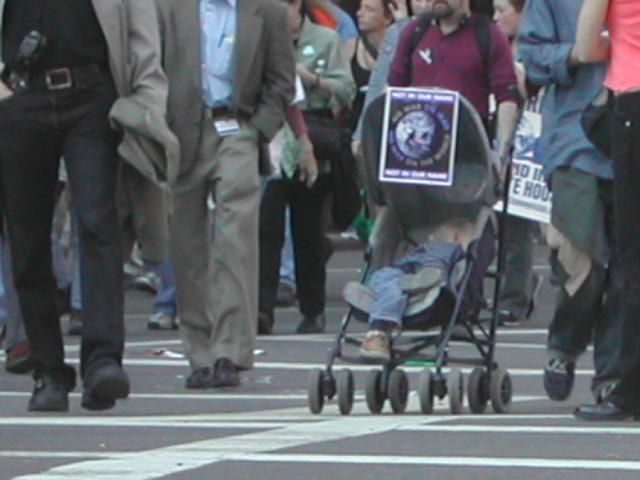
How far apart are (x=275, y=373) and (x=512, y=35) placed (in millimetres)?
4574

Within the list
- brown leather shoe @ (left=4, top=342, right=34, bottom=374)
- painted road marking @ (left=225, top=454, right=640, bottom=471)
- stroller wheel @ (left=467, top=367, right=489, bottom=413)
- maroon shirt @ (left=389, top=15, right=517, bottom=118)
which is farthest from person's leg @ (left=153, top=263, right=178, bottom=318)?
painted road marking @ (left=225, top=454, right=640, bottom=471)

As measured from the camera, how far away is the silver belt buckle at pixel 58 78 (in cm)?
1000

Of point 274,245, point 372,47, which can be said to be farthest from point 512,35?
point 274,245

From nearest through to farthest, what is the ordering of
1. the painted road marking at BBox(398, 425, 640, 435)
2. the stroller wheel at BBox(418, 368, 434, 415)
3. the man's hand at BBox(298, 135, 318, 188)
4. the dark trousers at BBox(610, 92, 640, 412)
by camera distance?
the painted road marking at BBox(398, 425, 640, 435) < the dark trousers at BBox(610, 92, 640, 412) < the stroller wheel at BBox(418, 368, 434, 415) < the man's hand at BBox(298, 135, 318, 188)

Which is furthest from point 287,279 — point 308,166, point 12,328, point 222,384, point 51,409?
point 51,409

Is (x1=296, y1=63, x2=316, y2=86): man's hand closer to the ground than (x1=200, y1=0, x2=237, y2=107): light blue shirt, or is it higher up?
closer to the ground

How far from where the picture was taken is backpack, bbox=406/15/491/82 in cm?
1242

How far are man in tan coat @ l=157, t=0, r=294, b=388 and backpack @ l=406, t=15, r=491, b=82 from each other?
0.65 m

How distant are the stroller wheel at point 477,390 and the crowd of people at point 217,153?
383mm

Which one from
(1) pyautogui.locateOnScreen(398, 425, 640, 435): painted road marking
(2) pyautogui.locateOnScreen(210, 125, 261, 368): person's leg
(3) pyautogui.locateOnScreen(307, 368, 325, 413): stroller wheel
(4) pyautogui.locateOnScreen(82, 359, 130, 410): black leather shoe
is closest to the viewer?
(1) pyautogui.locateOnScreen(398, 425, 640, 435): painted road marking

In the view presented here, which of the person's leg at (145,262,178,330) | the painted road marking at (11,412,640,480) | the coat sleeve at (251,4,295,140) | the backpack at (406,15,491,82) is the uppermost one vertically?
the backpack at (406,15,491,82)

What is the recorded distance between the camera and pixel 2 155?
10.1 metres

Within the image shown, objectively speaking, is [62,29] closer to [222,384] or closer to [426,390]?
[426,390]

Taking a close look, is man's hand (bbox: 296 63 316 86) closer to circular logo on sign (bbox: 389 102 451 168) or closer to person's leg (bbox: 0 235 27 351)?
person's leg (bbox: 0 235 27 351)
